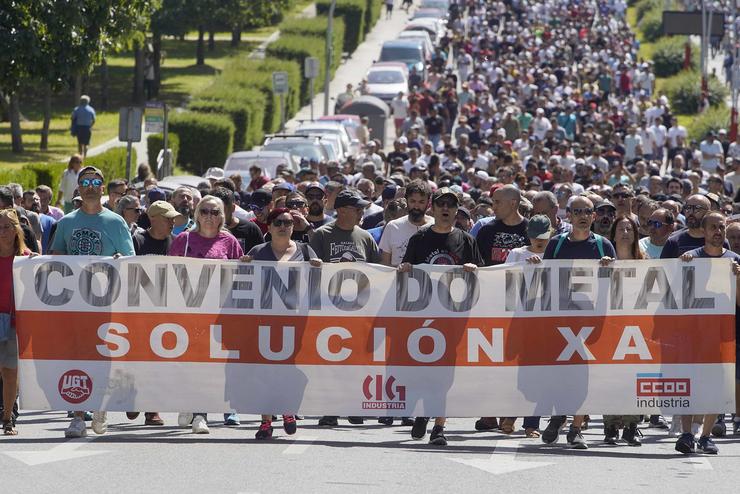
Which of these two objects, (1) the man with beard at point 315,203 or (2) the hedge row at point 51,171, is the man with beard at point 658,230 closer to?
(1) the man with beard at point 315,203

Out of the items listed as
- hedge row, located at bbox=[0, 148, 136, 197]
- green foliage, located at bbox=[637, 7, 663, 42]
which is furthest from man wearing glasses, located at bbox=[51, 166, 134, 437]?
green foliage, located at bbox=[637, 7, 663, 42]

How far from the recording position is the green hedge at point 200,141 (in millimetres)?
42062

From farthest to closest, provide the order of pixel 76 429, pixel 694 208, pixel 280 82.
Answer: pixel 280 82, pixel 694 208, pixel 76 429

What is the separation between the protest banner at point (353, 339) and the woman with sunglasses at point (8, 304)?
0.30ft

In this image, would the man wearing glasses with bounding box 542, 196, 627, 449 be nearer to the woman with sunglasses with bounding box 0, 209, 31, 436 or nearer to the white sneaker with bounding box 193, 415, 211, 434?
the white sneaker with bounding box 193, 415, 211, 434

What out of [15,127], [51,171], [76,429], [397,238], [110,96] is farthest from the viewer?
[110,96]

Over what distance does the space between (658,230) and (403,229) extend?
7.28 ft

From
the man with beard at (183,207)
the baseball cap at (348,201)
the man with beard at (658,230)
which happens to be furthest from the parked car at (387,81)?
the baseball cap at (348,201)

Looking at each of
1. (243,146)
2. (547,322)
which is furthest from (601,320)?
(243,146)

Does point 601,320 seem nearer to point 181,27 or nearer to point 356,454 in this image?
point 356,454

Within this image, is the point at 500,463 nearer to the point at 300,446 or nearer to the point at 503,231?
the point at 300,446

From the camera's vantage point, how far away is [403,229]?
13391 mm

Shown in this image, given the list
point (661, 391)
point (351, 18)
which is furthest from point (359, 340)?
point (351, 18)

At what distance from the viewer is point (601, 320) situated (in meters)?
12.6
